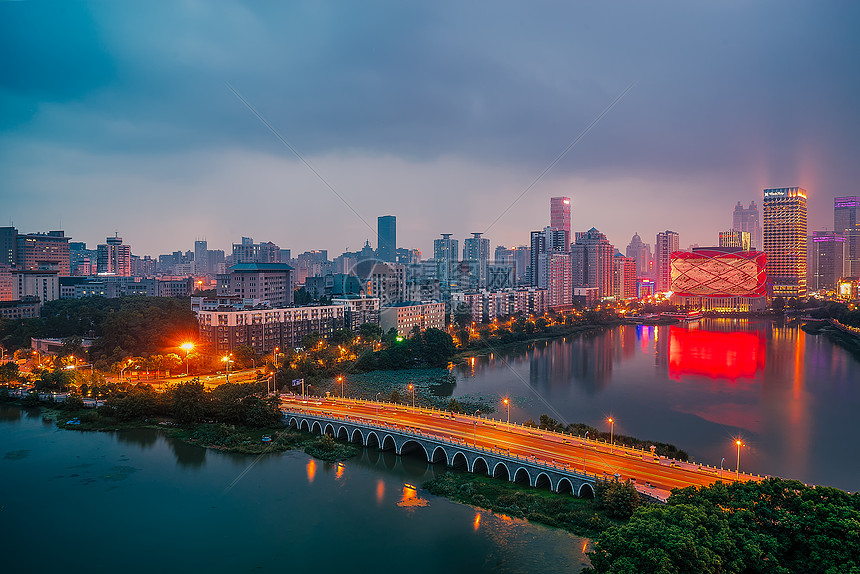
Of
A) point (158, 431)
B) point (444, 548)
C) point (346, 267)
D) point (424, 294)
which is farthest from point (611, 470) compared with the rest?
point (346, 267)

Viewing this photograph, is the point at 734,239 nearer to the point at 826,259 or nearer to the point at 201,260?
the point at 826,259

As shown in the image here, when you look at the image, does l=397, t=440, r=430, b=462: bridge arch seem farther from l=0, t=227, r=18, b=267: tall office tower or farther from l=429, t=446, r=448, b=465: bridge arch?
l=0, t=227, r=18, b=267: tall office tower

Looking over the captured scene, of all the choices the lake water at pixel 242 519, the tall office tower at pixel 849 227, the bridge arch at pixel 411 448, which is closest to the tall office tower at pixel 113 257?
the lake water at pixel 242 519

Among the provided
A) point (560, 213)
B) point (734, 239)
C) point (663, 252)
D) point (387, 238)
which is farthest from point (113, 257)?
point (734, 239)

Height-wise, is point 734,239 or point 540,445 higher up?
point 734,239

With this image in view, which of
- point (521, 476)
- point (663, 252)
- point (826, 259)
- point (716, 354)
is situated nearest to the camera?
point (521, 476)

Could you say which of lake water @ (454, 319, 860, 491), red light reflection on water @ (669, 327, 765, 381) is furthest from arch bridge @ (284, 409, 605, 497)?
red light reflection on water @ (669, 327, 765, 381)
